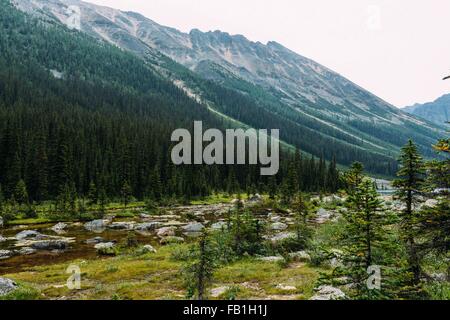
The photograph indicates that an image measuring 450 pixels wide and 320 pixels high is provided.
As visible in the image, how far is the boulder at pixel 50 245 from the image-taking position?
33.4m

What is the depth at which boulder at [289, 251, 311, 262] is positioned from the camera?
25844mm

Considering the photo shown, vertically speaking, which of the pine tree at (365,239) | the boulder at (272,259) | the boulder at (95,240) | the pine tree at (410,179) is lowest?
the boulder at (95,240)

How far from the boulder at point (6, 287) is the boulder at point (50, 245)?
15.9 meters

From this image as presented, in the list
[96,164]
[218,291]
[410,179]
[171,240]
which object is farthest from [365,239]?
[96,164]

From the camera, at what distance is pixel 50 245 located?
33812mm

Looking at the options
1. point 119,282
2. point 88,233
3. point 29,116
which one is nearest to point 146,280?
point 119,282

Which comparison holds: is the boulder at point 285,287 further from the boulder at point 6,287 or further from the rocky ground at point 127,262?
the boulder at point 6,287

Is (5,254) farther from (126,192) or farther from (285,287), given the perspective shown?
(126,192)

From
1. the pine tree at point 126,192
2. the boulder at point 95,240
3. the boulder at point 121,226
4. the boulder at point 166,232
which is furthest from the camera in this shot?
the pine tree at point 126,192

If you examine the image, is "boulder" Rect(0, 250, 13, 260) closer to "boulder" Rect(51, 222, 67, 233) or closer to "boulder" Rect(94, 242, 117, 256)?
"boulder" Rect(94, 242, 117, 256)

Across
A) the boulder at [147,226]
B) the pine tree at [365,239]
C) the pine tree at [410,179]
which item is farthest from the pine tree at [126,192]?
the pine tree at [365,239]

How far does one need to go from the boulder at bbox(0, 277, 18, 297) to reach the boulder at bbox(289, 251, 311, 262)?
725 inches

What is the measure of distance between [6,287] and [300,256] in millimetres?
19372

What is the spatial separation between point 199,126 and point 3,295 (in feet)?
560
